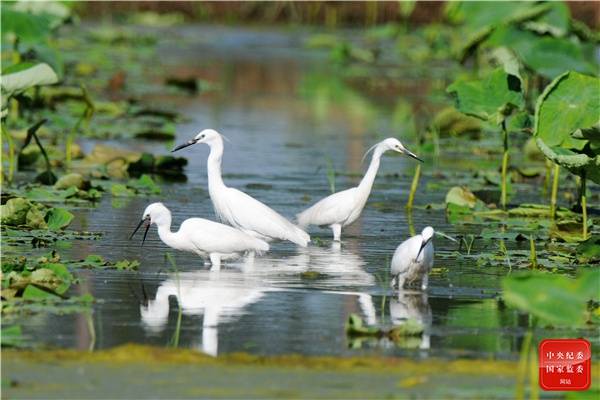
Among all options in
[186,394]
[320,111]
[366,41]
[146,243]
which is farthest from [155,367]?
[366,41]

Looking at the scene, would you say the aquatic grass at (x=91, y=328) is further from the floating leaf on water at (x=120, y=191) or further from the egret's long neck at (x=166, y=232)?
the floating leaf on water at (x=120, y=191)

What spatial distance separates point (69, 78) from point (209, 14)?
1618 centimetres

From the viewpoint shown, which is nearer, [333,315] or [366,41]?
[333,315]

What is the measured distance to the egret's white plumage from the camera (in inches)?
315

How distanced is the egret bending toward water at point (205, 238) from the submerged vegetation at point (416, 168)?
25 cm

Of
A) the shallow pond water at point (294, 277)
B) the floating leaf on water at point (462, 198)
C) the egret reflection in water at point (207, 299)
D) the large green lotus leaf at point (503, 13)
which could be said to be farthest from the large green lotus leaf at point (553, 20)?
the egret reflection in water at point (207, 299)

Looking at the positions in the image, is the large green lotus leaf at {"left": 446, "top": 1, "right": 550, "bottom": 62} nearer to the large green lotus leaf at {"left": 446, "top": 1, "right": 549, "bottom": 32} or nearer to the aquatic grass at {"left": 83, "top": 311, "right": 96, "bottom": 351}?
the large green lotus leaf at {"left": 446, "top": 1, "right": 549, "bottom": 32}

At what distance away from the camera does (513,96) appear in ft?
36.9

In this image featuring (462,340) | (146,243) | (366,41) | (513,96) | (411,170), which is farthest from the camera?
(366,41)

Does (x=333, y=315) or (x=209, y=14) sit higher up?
(x=209, y=14)

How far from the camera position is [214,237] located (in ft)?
28.7

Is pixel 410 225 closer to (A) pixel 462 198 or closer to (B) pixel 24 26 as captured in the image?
(A) pixel 462 198

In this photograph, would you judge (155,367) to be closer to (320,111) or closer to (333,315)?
(333,315)

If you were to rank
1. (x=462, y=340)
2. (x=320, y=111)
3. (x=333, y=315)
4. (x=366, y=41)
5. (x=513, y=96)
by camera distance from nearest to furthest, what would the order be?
(x=462, y=340)
(x=333, y=315)
(x=513, y=96)
(x=320, y=111)
(x=366, y=41)
